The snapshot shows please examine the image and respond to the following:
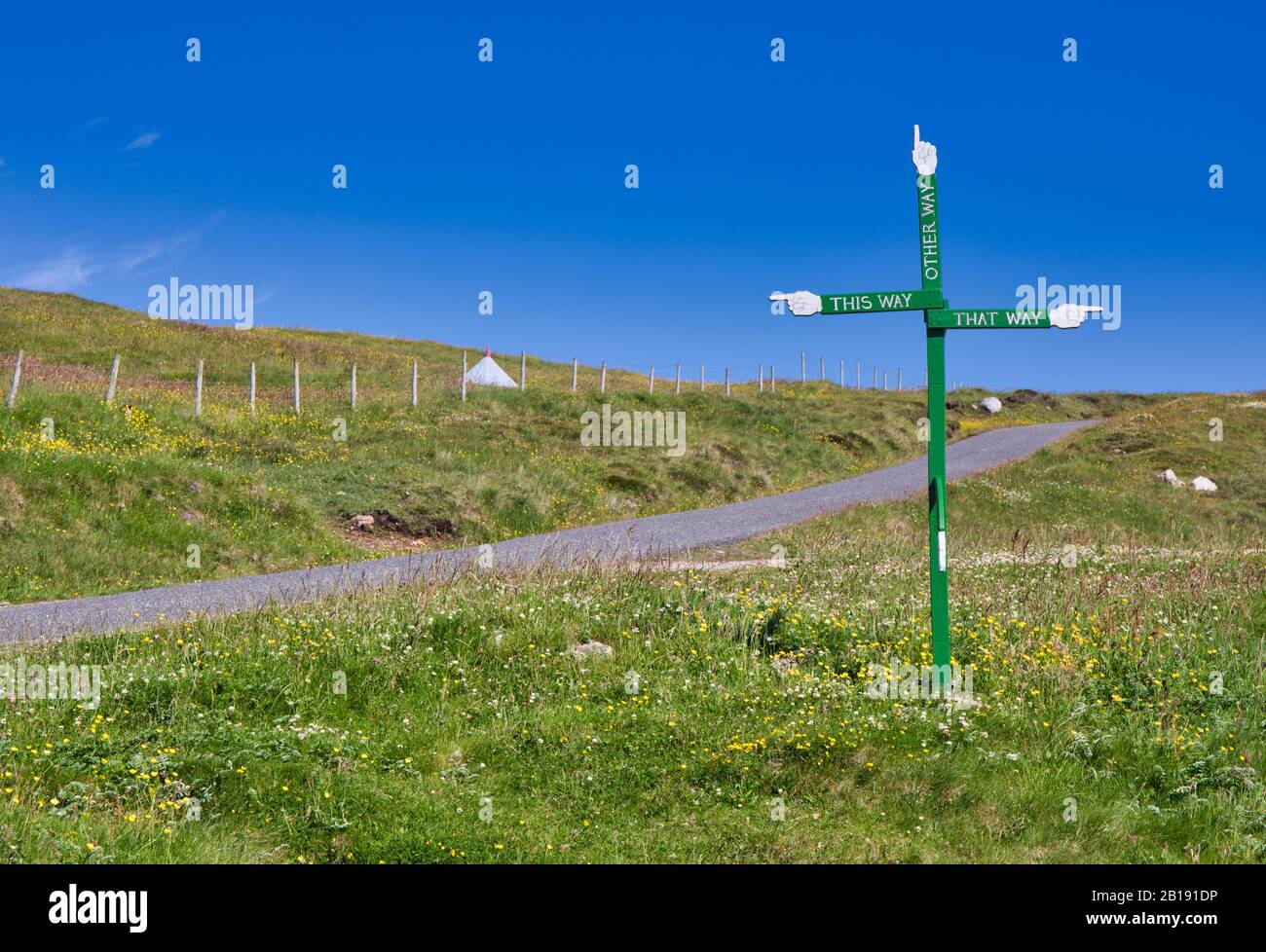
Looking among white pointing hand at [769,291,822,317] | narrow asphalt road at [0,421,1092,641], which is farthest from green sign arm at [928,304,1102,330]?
narrow asphalt road at [0,421,1092,641]

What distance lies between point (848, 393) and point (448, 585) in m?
61.2

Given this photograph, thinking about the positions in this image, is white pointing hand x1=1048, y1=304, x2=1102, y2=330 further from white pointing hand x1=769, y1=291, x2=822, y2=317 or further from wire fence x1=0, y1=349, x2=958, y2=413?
wire fence x1=0, y1=349, x2=958, y2=413

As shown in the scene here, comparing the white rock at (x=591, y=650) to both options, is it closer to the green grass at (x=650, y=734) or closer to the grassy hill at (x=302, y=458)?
the green grass at (x=650, y=734)

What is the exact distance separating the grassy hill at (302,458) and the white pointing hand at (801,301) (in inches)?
561

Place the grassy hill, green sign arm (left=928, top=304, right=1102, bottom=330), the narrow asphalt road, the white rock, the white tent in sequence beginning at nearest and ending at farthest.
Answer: green sign arm (left=928, top=304, right=1102, bottom=330) < the white rock < the narrow asphalt road < the grassy hill < the white tent

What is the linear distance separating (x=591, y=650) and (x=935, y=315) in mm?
5454

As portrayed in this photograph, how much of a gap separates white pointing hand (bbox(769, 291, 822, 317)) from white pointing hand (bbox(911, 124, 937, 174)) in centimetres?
178

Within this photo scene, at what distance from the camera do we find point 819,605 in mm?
13711

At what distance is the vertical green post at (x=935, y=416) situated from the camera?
10.8 metres

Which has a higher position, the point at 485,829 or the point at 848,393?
the point at 848,393

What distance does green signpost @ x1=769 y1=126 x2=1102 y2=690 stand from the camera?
35.2ft

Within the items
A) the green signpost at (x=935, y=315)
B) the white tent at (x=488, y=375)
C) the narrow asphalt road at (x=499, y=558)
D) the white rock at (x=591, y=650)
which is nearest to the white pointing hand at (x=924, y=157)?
the green signpost at (x=935, y=315)
